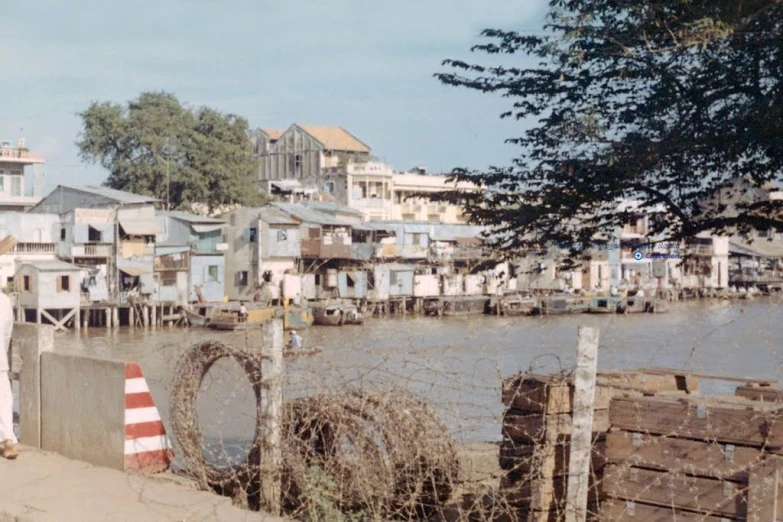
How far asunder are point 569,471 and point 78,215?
47936mm

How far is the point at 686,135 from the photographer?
27.8 feet

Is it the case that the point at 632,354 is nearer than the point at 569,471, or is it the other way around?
the point at 569,471

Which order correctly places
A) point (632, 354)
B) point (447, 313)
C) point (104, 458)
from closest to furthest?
point (104, 458) < point (632, 354) < point (447, 313)

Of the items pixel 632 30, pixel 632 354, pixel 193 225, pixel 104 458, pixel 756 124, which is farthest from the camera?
pixel 193 225

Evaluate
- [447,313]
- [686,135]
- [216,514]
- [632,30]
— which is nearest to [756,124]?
[686,135]

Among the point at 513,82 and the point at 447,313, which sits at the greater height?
the point at 513,82

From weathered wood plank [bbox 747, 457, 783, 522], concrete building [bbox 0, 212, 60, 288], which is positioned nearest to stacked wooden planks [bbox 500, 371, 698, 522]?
weathered wood plank [bbox 747, 457, 783, 522]

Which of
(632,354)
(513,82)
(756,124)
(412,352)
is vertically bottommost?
(632,354)

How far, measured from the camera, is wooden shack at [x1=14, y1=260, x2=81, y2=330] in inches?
1810

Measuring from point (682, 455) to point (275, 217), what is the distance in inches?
2056

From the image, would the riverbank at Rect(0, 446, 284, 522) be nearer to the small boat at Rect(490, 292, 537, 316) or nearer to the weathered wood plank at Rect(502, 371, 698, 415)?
the weathered wood plank at Rect(502, 371, 698, 415)

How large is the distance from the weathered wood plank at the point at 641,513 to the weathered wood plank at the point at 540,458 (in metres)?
0.29

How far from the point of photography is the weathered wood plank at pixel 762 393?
5.54 meters

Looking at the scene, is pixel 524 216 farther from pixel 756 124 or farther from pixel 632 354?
pixel 632 354
